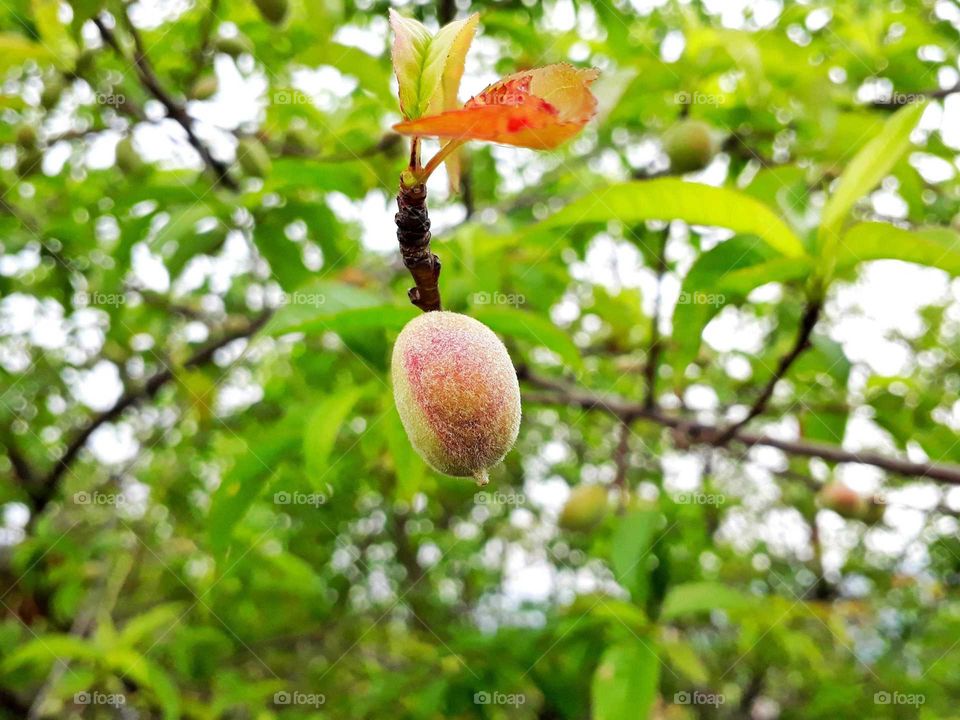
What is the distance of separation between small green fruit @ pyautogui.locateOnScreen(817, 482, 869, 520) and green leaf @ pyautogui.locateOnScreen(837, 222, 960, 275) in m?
1.42

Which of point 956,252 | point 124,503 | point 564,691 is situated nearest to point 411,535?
point 124,503

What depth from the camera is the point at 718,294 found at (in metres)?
1.34

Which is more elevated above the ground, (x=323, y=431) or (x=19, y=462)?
(x=323, y=431)

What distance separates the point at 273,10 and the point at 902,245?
4.61ft

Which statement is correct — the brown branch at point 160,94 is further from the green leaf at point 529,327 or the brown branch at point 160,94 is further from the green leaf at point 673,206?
the green leaf at point 673,206

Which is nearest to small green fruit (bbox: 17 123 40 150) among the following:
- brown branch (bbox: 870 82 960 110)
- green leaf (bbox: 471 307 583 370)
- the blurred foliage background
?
the blurred foliage background

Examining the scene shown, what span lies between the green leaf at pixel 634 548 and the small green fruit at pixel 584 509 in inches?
9.1

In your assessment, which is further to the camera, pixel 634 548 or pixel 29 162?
pixel 29 162

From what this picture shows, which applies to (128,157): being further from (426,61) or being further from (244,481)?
(426,61)

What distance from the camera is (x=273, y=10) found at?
5.67 feet

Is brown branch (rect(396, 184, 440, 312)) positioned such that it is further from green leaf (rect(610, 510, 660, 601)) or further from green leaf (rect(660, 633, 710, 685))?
green leaf (rect(660, 633, 710, 685))

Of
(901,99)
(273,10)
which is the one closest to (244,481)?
(273,10)

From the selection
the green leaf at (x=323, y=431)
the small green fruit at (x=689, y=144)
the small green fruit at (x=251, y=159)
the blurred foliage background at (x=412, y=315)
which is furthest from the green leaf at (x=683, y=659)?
the small green fruit at (x=251, y=159)

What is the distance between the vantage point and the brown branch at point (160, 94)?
1.57 m
